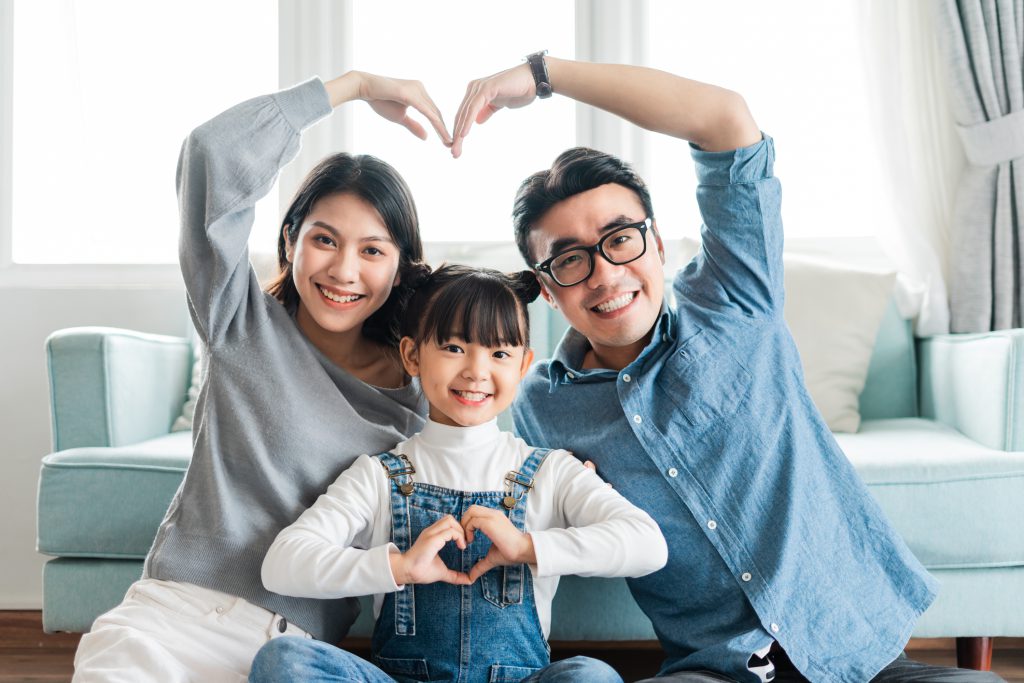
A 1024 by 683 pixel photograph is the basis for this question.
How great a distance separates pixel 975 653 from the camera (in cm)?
171

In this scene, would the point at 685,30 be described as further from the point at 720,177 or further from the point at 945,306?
the point at 720,177

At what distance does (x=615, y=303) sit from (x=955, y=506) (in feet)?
2.65

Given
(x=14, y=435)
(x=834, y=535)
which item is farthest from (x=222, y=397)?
(x=14, y=435)

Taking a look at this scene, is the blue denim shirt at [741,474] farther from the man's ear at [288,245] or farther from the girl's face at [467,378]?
the man's ear at [288,245]

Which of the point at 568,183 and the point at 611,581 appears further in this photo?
the point at 611,581

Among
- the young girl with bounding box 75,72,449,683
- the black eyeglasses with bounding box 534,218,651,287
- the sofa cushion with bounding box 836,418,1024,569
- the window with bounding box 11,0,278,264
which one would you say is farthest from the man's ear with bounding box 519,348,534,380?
the window with bounding box 11,0,278,264

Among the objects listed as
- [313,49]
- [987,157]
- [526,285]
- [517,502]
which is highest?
[313,49]

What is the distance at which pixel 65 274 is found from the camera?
282 cm

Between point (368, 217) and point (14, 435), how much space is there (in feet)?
5.91

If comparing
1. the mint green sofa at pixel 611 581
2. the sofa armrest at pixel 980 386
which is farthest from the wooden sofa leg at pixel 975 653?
the sofa armrest at pixel 980 386

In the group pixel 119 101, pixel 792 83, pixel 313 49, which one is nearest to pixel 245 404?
pixel 313 49

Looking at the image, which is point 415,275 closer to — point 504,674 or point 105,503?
point 504,674

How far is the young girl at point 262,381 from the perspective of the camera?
1155 mm

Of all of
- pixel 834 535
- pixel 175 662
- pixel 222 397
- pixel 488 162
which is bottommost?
pixel 175 662
